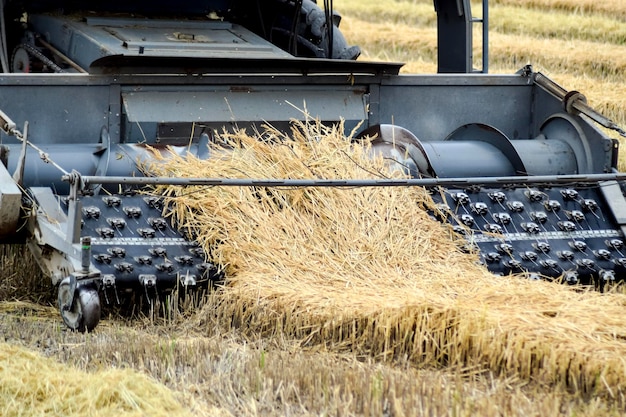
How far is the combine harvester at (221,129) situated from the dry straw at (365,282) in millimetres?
181

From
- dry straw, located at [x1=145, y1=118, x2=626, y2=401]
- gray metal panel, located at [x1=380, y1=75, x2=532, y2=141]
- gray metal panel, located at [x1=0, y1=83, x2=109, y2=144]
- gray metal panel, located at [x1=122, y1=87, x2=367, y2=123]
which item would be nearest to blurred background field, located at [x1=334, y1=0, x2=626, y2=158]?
gray metal panel, located at [x1=380, y1=75, x2=532, y2=141]

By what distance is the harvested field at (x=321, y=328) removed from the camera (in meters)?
3.85

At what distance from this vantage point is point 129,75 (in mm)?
6160

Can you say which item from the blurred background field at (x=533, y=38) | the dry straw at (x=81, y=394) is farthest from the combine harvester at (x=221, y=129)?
the blurred background field at (x=533, y=38)

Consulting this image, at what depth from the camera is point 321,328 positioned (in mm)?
4676

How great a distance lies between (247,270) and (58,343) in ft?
3.11

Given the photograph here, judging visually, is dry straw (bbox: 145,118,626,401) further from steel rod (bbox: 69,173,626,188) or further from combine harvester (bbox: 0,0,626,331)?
steel rod (bbox: 69,173,626,188)

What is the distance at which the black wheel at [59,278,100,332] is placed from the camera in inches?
185

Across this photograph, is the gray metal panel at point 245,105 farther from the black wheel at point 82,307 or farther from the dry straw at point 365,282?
the black wheel at point 82,307

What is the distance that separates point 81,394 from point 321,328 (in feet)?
3.95

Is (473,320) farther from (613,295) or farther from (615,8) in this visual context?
(615,8)

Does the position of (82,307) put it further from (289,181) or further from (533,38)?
(533,38)

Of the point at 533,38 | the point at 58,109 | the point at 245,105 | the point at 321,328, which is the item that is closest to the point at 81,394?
the point at 321,328

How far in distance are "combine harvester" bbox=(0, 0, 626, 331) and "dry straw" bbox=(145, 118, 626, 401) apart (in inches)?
7.1
